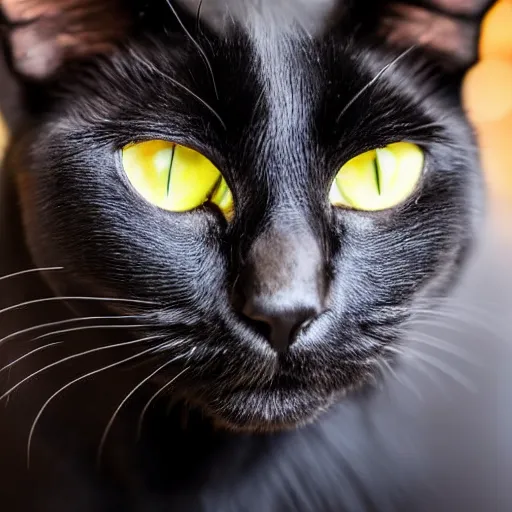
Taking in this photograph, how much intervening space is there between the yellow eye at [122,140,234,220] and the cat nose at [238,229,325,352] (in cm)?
5

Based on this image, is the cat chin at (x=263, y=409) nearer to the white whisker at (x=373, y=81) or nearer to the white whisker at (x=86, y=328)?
the white whisker at (x=86, y=328)

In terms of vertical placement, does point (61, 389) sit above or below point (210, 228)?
below

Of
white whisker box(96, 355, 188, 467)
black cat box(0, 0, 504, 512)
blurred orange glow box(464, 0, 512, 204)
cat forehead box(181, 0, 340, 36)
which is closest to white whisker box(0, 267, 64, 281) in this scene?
black cat box(0, 0, 504, 512)

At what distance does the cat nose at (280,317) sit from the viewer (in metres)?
0.49

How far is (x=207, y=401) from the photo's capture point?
55 centimetres

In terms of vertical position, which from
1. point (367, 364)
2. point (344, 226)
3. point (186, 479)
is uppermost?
point (344, 226)

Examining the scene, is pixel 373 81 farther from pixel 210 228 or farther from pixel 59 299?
pixel 59 299

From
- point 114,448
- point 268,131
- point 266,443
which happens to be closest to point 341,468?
point 266,443

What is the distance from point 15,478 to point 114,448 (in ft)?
0.28

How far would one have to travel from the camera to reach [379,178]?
1.89ft

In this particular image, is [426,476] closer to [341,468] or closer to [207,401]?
[341,468]

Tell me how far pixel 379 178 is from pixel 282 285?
0.14 meters

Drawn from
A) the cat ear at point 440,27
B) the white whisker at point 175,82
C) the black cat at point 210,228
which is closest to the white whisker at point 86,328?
the black cat at point 210,228

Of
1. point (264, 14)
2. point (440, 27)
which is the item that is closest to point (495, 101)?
point (440, 27)
